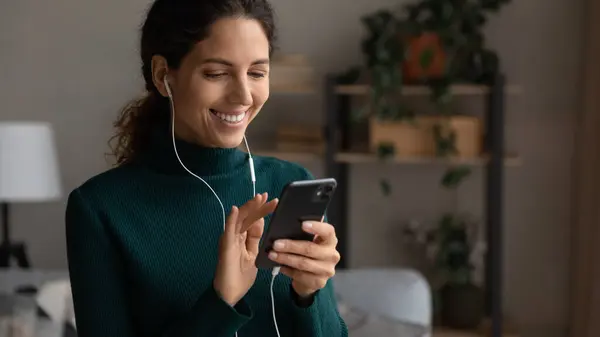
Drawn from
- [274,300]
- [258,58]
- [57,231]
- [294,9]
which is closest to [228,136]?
[258,58]

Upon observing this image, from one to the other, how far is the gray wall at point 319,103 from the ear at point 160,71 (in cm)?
261

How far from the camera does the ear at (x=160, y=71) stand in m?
1.07

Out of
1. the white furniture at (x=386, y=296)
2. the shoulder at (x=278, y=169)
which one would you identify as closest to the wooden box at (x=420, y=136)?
the white furniture at (x=386, y=296)

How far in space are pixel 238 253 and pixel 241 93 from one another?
0.17 meters

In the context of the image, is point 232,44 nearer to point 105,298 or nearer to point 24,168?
point 105,298

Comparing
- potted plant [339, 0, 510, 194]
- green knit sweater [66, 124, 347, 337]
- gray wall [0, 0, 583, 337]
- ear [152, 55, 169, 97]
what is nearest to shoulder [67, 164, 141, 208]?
green knit sweater [66, 124, 347, 337]

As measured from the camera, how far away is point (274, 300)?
1.11 m

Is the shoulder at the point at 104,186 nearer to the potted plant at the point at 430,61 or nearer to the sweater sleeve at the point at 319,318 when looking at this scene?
the sweater sleeve at the point at 319,318

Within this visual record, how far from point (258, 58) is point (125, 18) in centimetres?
284

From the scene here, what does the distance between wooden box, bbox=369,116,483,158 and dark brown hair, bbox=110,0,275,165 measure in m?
2.21

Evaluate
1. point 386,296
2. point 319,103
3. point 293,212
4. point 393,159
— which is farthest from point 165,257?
point 319,103

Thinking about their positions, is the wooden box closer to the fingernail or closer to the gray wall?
the gray wall

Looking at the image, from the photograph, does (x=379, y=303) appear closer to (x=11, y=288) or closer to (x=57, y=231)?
(x=11, y=288)

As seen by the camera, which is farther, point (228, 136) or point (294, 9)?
point (294, 9)
